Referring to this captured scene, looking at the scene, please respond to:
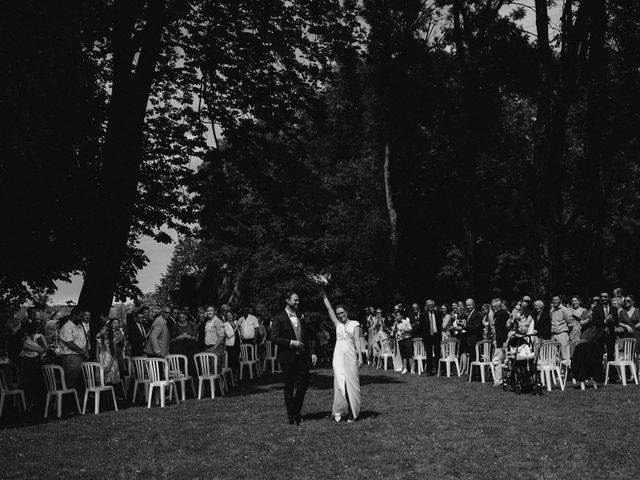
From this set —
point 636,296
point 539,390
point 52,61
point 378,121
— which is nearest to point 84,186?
point 52,61

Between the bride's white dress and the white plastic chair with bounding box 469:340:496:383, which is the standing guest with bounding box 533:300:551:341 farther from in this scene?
the bride's white dress

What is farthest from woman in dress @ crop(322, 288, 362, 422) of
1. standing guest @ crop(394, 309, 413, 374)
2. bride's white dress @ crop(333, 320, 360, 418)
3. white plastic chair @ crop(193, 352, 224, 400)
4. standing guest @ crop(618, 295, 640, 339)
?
standing guest @ crop(394, 309, 413, 374)

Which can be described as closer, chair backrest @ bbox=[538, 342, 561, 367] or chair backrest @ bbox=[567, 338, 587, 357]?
chair backrest @ bbox=[538, 342, 561, 367]

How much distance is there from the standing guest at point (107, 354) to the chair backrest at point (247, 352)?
626 centimetres

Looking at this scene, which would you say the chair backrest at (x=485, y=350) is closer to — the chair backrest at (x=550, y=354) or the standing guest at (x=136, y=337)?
the chair backrest at (x=550, y=354)

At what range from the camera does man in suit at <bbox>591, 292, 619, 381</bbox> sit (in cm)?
1577

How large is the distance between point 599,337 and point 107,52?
13.0 m

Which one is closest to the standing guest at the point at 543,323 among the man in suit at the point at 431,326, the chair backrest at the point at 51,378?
the man in suit at the point at 431,326

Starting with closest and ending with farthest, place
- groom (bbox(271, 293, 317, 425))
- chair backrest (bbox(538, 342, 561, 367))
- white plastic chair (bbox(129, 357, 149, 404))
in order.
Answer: groom (bbox(271, 293, 317, 425)) → white plastic chair (bbox(129, 357, 149, 404)) → chair backrest (bbox(538, 342, 561, 367))

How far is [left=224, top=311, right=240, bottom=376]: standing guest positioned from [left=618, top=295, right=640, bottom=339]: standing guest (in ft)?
30.5

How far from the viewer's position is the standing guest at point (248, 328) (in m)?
21.2

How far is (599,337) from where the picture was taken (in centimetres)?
1600

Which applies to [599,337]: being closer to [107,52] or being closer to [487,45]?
[487,45]

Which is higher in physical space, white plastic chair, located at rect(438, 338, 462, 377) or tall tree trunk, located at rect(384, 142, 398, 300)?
tall tree trunk, located at rect(384, 142, 398, 300)
